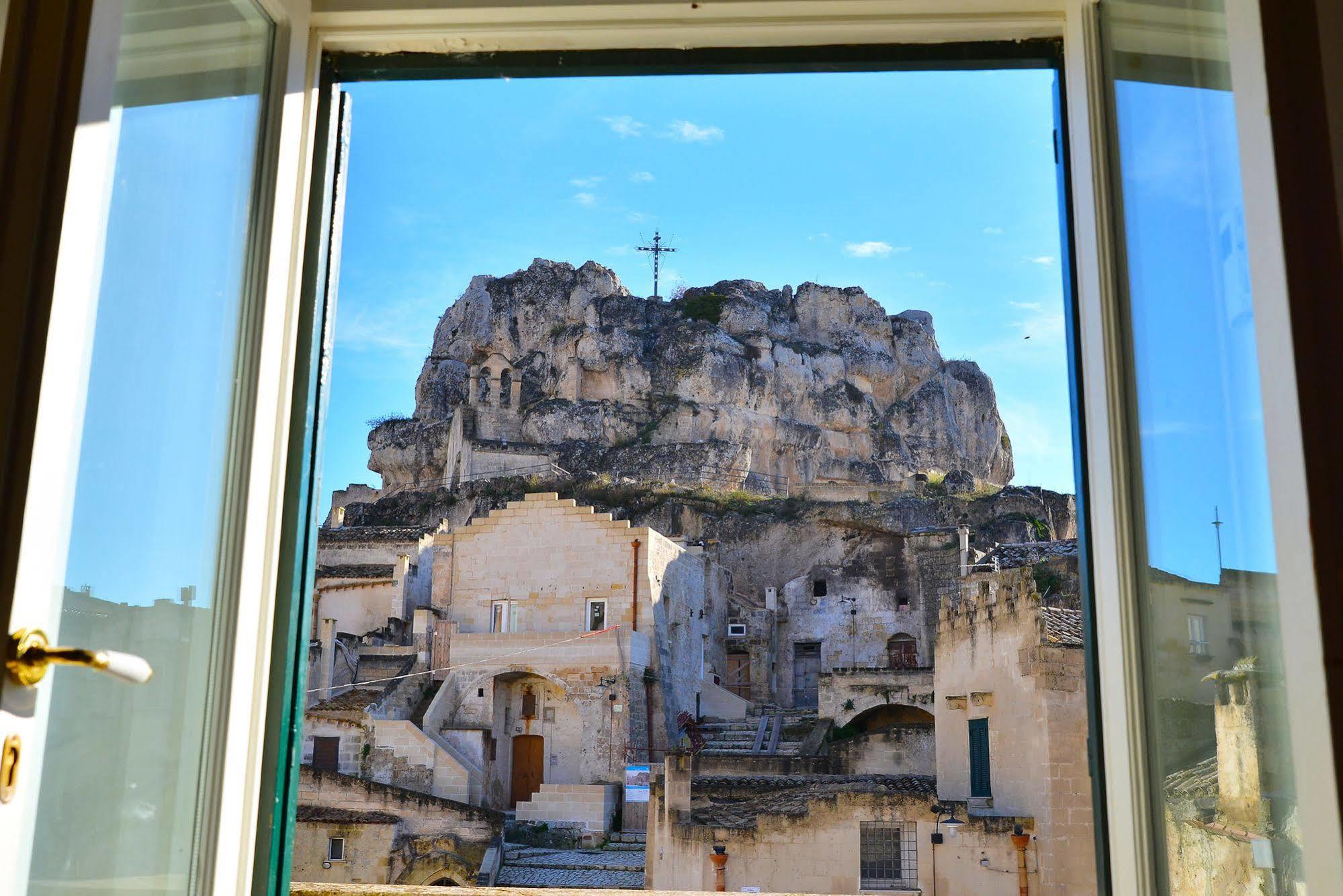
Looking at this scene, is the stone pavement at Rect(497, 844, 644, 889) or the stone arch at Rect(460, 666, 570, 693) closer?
the stone pavement at Rect(497, 844, 644, 889)

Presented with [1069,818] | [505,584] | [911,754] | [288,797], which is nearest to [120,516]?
[288,797]

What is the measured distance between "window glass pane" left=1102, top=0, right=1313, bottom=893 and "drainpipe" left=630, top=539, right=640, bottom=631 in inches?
637

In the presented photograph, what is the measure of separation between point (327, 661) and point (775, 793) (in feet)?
29.5

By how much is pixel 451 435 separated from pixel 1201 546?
29.0 meters

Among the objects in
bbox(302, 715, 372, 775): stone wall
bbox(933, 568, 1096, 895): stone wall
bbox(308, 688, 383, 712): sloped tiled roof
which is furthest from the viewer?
bbox(308, 688, 383, 712): sloped tiled roof

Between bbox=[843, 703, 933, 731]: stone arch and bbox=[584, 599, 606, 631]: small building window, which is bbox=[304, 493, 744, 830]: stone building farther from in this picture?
bbox=[843, 703, 933, 731]: stone arch

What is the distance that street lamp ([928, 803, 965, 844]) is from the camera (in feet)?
34.8

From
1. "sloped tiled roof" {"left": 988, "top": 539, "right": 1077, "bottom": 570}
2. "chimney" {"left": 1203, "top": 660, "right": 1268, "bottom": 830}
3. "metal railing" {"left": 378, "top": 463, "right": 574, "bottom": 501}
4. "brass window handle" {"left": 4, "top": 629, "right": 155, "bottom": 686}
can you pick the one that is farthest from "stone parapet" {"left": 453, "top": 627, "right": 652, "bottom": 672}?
"brass window handle" {"left": 4, "top": 629, "right": 155, "bottom": 686}

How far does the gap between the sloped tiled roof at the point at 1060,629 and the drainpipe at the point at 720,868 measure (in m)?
3.75

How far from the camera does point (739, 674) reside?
873 inches

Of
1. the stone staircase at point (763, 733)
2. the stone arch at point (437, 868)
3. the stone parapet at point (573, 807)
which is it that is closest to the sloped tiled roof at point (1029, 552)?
the stone staircase at point (763, 733)

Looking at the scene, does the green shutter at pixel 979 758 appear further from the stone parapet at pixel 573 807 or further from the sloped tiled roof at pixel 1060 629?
the stone parapet at pixel 573 807

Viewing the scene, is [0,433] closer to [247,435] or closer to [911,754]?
[247,435]

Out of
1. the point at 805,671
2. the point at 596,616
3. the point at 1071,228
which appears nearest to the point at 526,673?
the point at 596,616
